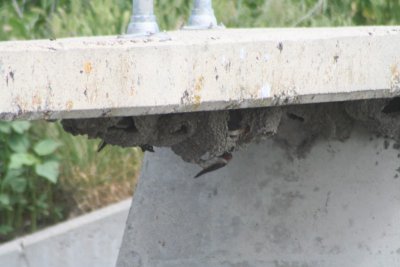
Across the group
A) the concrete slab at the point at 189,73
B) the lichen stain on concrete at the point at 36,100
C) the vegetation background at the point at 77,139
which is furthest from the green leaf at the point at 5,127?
the lichen stain on concrete at the point at 36,100

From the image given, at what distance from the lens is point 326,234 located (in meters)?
2.89

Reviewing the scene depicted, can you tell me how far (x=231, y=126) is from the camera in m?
2.41

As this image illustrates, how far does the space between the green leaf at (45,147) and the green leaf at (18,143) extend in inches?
1.6

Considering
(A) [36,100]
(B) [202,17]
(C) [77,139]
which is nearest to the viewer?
(A) [36,100]

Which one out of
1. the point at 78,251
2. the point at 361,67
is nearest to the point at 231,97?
the point at 361,67

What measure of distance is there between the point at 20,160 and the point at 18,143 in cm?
11

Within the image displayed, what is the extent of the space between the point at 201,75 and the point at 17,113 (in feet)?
1.13

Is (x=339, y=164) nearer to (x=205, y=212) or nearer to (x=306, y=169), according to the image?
(x=306, y=169)

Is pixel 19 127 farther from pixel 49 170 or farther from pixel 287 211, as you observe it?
pixel 287 211

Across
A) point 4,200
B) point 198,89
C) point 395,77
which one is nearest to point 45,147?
point 4,200

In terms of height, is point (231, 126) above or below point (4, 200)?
above

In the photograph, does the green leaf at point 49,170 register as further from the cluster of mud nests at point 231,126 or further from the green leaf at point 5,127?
the cluster of mud nests at point 231,126

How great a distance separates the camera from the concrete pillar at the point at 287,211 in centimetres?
288

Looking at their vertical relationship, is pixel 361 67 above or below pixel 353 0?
above
